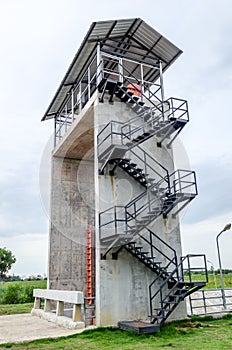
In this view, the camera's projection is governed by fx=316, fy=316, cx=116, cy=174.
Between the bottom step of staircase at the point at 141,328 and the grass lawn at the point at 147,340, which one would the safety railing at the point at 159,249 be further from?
the bottom step of staircase at the point at 141,328

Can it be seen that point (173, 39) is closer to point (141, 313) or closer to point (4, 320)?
point (141, 313)

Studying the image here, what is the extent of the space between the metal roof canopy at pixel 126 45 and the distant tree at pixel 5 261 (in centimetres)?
4733

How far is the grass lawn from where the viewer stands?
7723mm

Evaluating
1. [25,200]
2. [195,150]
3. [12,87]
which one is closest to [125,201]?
[195,150]

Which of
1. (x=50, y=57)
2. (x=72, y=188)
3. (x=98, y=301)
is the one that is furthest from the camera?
(x=72, y=188)

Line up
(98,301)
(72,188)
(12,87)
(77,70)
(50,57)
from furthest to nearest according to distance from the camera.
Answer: (72,188), (77,70), (12,87), (50,57), (98,301)

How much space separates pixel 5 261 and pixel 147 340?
54281mm

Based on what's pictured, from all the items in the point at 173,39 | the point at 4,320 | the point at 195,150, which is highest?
the point at 173,39

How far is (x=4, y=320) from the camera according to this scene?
42.1 feet

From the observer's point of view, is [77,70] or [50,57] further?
[77,70]

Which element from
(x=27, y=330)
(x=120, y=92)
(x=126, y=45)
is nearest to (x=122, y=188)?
(x=120, y=92)

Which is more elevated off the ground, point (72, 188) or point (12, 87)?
point (12, 87)

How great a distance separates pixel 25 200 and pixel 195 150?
11.4m

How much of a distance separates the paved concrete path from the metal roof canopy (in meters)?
11.3
